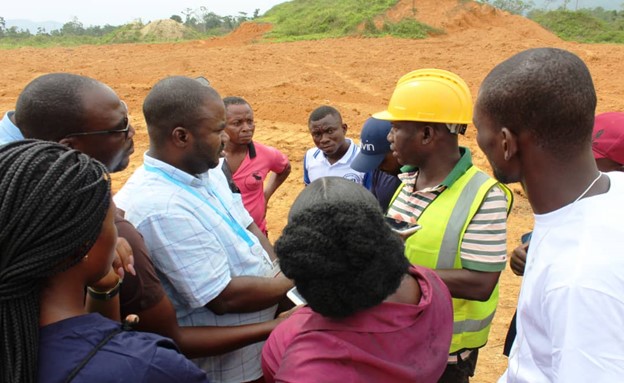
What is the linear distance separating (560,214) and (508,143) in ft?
0.88

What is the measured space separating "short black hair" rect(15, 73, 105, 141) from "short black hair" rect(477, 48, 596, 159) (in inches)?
69.9

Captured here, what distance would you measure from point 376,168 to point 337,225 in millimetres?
2174

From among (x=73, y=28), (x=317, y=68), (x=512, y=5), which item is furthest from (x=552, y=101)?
(x=73, y=28)

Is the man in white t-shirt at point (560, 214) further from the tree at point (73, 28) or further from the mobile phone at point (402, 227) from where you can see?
the tree at point (73, 28)

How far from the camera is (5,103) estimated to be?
539 inches

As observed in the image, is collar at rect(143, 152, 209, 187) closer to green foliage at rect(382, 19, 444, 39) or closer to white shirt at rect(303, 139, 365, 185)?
white shirt at rect(303, 139, 365, 185)

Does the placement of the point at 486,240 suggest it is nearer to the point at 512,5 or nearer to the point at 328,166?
the point at 328,166

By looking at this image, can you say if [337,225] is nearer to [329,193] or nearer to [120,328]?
[329,193]

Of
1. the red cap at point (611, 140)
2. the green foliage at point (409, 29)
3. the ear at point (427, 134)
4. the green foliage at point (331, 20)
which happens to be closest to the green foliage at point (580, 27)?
the green foliage at point (409, 29)

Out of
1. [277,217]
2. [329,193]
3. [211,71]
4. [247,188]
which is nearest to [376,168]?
[247,188]

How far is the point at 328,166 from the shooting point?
457cm

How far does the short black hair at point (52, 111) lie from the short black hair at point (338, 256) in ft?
4.32

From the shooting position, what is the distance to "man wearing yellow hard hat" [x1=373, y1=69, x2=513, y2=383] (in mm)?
2316

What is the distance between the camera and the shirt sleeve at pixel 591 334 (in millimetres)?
1266
